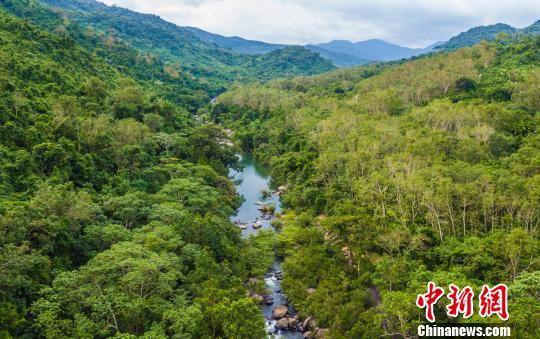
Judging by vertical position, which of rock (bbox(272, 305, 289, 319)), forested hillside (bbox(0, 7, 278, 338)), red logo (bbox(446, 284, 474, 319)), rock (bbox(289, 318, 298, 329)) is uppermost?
forested hillside (bbox(0, 7, 278, 338))

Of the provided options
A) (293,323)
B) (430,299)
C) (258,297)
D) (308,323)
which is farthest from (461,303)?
(258,297)

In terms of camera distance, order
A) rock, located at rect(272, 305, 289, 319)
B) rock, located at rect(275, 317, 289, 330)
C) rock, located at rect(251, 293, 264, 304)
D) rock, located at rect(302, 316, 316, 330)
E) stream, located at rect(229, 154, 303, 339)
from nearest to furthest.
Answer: rock, located at rect(302, 316, 316, 330), rock, located at rect(275, 317, 289, 330), rock, located at rect(272, 305, 289, 319), stream, located at rect(229, 154, 303, 339), rock, located at rect(251, 293, 264, 304)

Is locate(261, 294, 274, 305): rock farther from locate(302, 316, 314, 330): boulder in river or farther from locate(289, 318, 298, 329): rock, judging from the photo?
locate(302, 316, 314, 330): boulder in river

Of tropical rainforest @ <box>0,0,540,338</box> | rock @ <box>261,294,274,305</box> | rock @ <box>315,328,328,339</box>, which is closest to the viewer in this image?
tropical rainforest @ <box>0,0,540,338</box>

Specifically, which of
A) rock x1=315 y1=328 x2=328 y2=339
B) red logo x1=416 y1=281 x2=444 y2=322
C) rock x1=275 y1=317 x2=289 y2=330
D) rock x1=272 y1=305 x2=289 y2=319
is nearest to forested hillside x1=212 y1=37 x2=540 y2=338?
rock x1=315 y1=328 x2=328 y2=339

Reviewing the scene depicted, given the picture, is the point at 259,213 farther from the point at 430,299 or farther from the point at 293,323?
the point at 430,299

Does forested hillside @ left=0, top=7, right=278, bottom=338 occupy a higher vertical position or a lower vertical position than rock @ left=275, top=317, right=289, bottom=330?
higher
